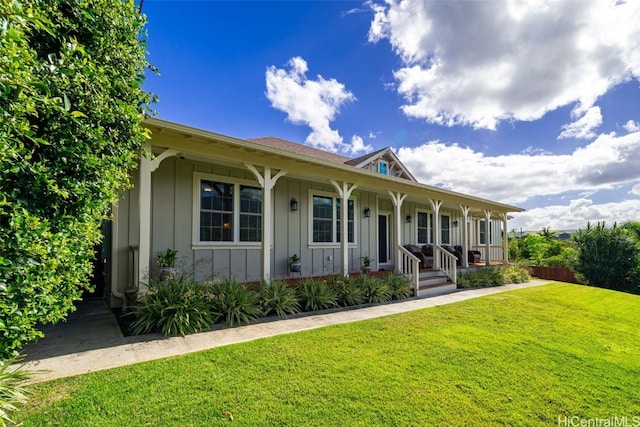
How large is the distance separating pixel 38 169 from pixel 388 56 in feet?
36.4

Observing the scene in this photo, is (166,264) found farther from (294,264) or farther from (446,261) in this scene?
(446,261)

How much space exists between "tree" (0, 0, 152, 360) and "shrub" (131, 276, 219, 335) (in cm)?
162

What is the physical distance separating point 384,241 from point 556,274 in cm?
843

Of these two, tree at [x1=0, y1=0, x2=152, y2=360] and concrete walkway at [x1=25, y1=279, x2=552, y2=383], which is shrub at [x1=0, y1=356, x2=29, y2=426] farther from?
tree at [x1=0, y1=0, x2=152, y2=360]

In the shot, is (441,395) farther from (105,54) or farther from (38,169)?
(105,54)

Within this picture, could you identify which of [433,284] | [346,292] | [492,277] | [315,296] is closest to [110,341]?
[315,296]

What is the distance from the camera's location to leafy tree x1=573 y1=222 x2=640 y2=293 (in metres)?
11.1

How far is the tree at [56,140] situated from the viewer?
1.76m

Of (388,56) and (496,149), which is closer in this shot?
(388,56)

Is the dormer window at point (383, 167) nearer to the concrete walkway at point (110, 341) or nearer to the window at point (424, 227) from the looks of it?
the window at point (424, 227)

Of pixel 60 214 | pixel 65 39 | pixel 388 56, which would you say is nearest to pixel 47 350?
pixel 60 214

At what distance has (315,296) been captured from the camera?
5.78 m

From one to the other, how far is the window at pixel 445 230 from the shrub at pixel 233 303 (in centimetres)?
1085

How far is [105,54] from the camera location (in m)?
2.73
